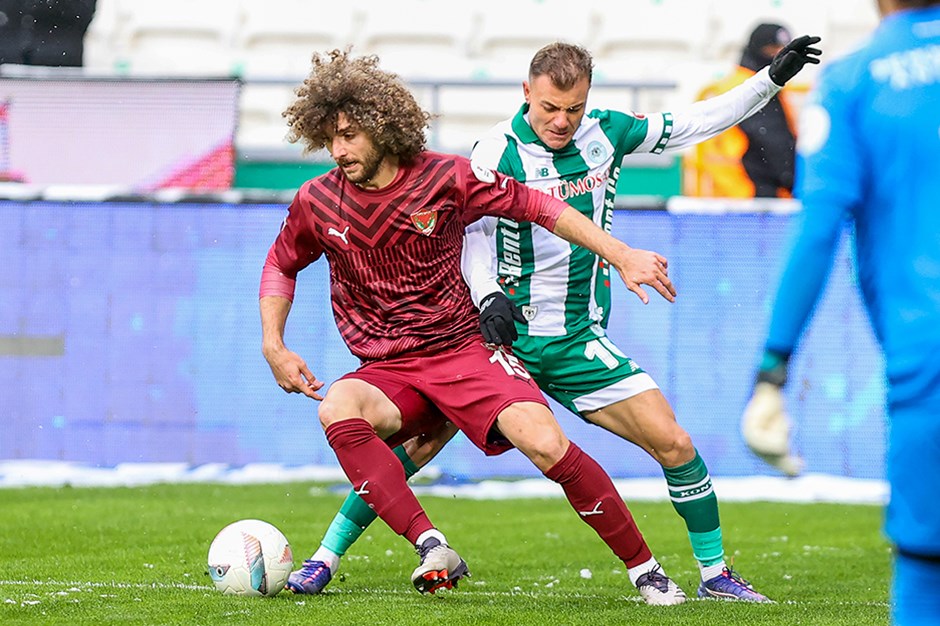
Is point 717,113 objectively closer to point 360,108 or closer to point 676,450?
point 676,450

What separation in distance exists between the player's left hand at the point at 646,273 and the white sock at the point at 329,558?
1897mm

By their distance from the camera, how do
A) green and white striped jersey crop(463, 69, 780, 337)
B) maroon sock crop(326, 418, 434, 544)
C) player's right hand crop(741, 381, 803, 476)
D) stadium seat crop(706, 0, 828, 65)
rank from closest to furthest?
1. player's right hand crop(741, 381, 803, 476)
2. maroon sock crop(326, 418, 434, 544)
3. green and white striped jersey crop(463, 69, 780, 337)
4. stadium seat crop(706, 0, 828, 65)

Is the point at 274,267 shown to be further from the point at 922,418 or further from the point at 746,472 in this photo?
the point at 746,472

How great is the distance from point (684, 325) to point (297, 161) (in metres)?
4.16

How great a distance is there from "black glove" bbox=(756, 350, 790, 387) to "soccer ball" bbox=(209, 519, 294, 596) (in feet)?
10.6

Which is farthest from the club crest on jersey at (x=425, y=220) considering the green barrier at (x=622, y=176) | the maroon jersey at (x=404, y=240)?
the green barrier at (x=622, y=176)

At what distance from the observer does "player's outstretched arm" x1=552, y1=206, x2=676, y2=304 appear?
17.6 ft

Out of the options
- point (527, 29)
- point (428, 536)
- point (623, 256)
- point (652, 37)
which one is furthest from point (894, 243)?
point (527, 29)

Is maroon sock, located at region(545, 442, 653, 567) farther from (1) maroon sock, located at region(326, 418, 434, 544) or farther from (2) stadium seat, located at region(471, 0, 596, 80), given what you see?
(2) stadium seat, located at region(471, 0, 596, 80)

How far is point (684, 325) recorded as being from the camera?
11.2 m

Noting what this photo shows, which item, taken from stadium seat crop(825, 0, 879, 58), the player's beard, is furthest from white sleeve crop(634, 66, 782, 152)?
stadium seat crop(825, 0, 879, 58)

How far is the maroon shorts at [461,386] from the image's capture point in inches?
234

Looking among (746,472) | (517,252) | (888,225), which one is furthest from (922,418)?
(746,472)

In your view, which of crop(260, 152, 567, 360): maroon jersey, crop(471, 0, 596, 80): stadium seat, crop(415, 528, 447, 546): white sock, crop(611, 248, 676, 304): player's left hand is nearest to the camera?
crop(611, 248, 676, 304): player's left hand
